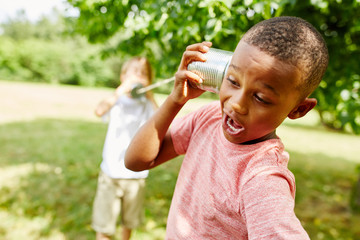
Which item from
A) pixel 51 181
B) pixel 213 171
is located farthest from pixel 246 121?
pixel 51 181

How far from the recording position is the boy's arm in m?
1.21

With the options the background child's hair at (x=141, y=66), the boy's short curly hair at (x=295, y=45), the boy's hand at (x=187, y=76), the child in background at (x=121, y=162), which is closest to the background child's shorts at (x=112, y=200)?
the child in background at (x=121, y=162)

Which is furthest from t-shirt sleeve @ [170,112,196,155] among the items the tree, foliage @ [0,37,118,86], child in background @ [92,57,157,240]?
foliage @ [0,37,118,86]

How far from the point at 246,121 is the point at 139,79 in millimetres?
2495

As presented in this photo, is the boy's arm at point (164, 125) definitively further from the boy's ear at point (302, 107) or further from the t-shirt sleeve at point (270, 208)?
the t-shirt sleeve at point (270, 208)

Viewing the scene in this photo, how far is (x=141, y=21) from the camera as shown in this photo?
3.00m

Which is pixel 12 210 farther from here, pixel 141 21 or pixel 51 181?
pixel 141 21

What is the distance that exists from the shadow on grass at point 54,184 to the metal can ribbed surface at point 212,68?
3.12 m

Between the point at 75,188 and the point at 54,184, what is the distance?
38cm

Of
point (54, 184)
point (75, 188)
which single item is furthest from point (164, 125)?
point (54, 184)

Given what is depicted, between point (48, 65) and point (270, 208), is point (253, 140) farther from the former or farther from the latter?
point (48, 65)

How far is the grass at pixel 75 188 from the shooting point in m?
3.81

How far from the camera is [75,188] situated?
4.96 metres

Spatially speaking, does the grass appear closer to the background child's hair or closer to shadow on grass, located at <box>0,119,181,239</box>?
shadow on grass, located at <box>0,119,181,239</box>
